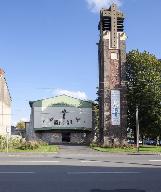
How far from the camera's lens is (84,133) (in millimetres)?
87125

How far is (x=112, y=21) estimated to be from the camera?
66688 mm

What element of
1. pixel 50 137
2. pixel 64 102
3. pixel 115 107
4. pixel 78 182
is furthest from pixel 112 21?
pixel 78 182

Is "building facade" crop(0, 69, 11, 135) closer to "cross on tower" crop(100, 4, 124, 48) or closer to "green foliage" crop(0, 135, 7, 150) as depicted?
"cross on tower" crop(100, 4, 124, 48)

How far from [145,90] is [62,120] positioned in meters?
24.2

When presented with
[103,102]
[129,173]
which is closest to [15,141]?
[103,102]

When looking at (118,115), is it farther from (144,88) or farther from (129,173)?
(129,173)

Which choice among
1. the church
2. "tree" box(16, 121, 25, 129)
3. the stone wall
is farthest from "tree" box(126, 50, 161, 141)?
"tree" box(16, 121, 25, 129)

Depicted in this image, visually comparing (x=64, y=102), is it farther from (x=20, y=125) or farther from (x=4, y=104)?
(x=20, y=125)

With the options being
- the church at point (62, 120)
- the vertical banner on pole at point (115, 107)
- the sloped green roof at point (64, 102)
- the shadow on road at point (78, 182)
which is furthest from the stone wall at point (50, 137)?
the shadow on road at point (78, 182)

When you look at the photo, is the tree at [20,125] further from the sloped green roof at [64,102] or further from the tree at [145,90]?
the tree at [145,90]

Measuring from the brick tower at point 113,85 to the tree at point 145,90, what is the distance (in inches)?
130

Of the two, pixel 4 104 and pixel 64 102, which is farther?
pixel 4 104

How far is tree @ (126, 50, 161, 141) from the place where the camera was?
65875mm

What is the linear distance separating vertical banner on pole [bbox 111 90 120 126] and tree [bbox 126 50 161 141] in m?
3.71
